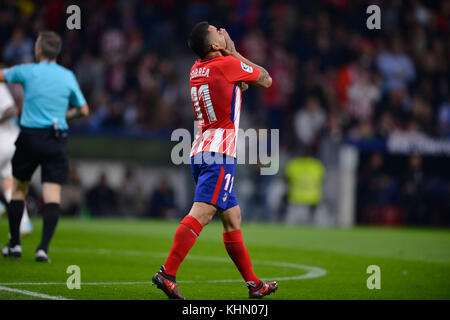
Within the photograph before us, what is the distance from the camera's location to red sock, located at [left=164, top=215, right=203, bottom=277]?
229 inches

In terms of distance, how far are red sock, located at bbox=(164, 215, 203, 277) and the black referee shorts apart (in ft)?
9.23

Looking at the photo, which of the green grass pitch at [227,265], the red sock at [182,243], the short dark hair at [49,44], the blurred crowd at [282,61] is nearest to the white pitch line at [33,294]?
the green grass pitch at [227,265]

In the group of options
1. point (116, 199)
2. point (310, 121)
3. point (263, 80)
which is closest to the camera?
point (263, 80)

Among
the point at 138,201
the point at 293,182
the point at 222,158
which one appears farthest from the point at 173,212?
the point at 222,158

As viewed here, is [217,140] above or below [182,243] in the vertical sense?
above

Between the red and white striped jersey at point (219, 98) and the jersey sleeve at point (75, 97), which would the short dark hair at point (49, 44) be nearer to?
the jersey sleeve at point (75, 97)

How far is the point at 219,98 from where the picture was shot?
6008 millimetres

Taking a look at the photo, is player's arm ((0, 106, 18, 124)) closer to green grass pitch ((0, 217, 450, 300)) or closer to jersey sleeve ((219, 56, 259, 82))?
green grass pitch ((0, 217, 450, 300))

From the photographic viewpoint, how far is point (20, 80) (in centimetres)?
818

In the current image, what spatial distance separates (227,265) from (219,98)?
3.17 m

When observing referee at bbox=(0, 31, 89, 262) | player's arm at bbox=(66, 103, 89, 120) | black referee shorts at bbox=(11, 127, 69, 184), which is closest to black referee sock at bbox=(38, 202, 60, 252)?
referee at bbox=(0, 31, 89, 262)

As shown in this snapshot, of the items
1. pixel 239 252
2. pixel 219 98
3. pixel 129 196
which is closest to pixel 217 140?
pixel 219 98

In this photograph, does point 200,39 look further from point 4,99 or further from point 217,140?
point 4,99
